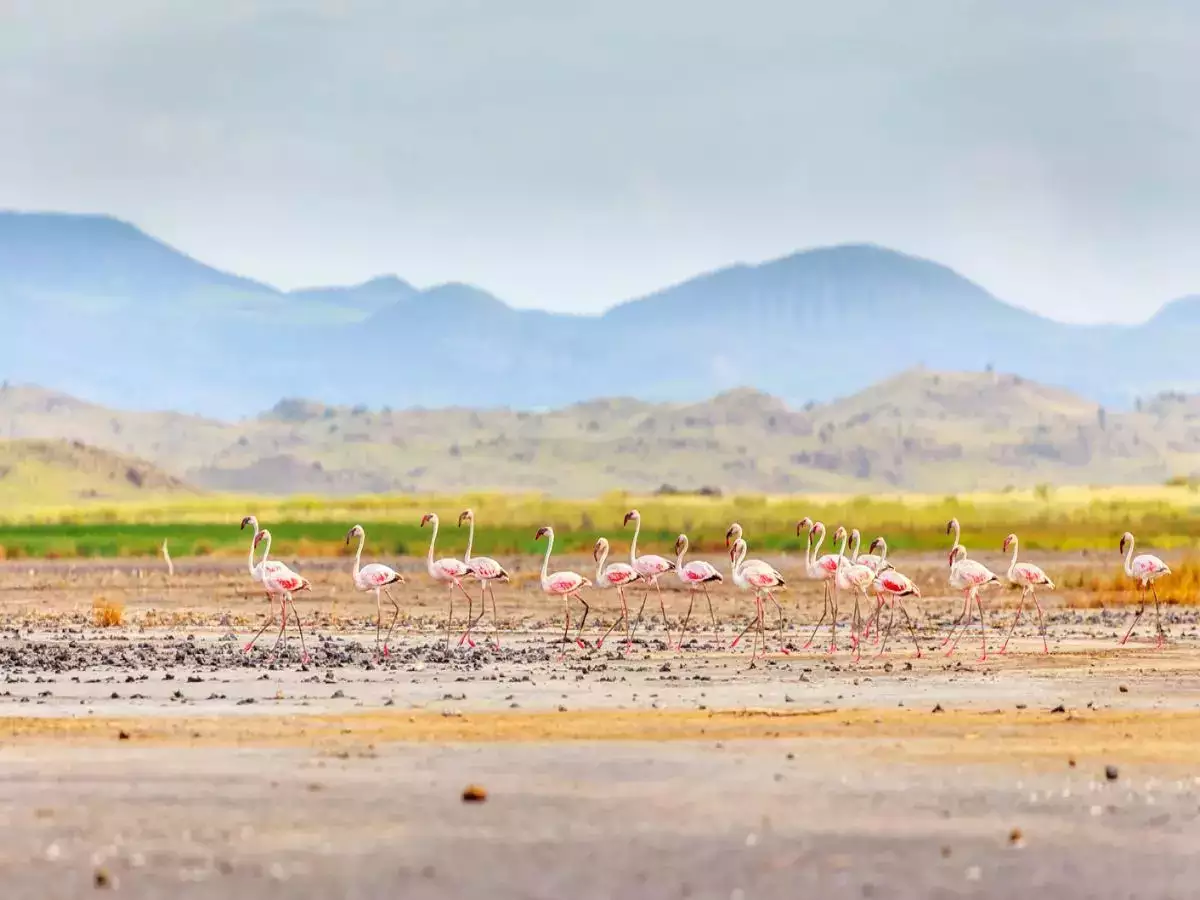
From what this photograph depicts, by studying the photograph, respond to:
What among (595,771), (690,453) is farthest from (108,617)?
(690,453)

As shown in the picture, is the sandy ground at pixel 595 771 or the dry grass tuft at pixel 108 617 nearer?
the sandy ground at pixel 595 771

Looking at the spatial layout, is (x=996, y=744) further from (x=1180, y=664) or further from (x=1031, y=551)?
(x=1031, y=551)

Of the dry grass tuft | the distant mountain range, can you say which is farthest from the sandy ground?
the distant mountain range

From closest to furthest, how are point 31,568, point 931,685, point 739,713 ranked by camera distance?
point 739,713
point 931,685
point 31,568

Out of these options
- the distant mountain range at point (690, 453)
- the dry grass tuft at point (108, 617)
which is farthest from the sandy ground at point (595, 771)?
the distant mountain range at point (690, 453)

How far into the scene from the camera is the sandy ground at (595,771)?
12.5 metres

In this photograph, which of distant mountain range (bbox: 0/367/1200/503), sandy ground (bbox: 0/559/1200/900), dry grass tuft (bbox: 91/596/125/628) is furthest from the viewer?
distant mountain range (bbox: 0/367/1200/503)

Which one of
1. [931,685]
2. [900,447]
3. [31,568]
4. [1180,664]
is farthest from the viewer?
[900,447]

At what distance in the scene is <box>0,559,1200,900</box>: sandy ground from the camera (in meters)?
12.5

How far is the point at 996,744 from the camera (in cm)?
1775

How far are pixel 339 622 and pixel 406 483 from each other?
13844 cm

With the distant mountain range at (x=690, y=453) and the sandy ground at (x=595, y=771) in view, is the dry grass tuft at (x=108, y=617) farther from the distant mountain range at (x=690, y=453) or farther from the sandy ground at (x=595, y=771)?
the distant mountain range at (x=690, y=453)

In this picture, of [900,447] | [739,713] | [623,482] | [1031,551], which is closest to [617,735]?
[739,713]

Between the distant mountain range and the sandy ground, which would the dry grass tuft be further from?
the distant mountain range
